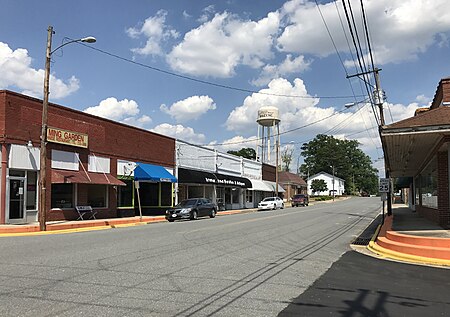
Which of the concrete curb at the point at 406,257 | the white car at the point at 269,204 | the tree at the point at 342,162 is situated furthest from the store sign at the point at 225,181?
the tree at the point at 342,162

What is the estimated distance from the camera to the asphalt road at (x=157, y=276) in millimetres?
6645

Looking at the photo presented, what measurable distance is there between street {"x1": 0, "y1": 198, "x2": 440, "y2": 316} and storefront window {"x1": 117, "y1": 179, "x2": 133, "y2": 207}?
49.6 feet

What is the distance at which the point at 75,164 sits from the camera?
2606 cm

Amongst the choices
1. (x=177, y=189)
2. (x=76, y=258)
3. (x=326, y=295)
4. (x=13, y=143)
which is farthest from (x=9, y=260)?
(x=177, y=189)

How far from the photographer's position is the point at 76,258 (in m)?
11.2

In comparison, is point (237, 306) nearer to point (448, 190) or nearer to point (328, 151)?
point (448, 190)

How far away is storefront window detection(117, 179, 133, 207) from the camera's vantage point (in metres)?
30.6

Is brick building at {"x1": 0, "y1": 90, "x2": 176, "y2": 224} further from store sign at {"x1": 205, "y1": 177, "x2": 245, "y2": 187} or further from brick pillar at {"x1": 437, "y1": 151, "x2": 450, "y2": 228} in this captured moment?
brick pillar at {"x1": 437, "y1": 151, "x2": 450, "y2": 228}

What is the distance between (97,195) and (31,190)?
561 cm

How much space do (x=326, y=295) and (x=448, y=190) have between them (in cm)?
1071

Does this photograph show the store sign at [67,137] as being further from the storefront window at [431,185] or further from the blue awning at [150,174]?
the storefront window at [431,185]

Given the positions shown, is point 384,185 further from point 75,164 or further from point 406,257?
point 75,164

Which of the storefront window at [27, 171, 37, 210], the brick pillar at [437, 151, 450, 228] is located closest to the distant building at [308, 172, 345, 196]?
the storefront window at [27, 171, 37, 210]

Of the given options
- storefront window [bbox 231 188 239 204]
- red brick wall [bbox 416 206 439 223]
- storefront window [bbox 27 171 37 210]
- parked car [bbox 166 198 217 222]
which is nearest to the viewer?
red brick wall [bbox 416 206 439 223]
